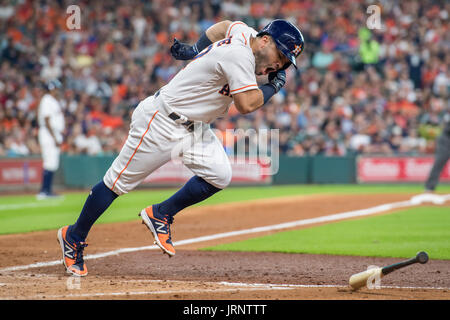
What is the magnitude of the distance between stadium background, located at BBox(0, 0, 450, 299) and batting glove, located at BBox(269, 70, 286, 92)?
4120 mm

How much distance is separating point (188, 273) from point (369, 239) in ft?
10.9

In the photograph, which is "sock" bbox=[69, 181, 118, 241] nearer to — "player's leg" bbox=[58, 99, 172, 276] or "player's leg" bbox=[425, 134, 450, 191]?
"player's leg" bbox=[58, 99, 172, 276]

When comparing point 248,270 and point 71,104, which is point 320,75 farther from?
point 248,270

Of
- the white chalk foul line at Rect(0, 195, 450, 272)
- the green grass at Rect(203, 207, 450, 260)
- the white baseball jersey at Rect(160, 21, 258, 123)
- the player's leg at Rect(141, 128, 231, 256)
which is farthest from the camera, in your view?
the green grass at Rect(203, 207, 450, 260)

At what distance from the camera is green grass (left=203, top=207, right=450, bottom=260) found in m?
7.06

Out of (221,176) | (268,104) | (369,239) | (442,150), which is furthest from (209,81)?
(268,104)

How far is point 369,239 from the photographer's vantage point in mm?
8039

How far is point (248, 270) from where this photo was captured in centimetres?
572

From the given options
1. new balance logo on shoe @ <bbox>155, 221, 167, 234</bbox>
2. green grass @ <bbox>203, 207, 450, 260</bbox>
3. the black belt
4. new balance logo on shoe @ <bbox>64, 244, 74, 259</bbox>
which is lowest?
green grass @ <bbox>203, 207, 450, 260</bbox>

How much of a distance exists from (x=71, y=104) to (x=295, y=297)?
47.5ft

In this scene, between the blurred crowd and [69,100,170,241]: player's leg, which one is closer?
[69,100,170,241]: player's leg

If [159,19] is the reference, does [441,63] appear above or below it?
below

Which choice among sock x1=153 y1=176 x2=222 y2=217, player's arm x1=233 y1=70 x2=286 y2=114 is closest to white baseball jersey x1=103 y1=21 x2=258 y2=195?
sock x1=153 y1=176 x2=222 y2=217
